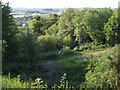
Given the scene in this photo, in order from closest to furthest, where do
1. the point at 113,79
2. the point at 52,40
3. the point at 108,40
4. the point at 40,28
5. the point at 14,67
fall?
the point at 113,79 → the point at 14,67 → the point at 52,40 → the point at 108,40 → the point at 40,28

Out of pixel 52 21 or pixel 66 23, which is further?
pixel 52 21

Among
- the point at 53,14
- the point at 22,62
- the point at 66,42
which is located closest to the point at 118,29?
the point at 66,42

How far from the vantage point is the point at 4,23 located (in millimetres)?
9875

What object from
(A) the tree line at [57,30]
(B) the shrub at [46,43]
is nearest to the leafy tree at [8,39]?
(A) the tree line at [57,30]

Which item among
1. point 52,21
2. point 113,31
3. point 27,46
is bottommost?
point 27,46

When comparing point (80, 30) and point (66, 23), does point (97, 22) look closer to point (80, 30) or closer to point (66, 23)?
point (80, 30)

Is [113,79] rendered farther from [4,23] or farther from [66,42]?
[66,42]

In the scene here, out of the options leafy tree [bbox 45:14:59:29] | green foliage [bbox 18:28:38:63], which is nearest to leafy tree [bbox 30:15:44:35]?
leafy tree [bbox 45:14:59:29]

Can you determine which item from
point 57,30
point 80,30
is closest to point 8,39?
point 80,30

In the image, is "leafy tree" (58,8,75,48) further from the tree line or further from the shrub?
the shrub

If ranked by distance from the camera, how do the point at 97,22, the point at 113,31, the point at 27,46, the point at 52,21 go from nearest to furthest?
the point at 27,46
the point at 113,31
the point at 97,22
the point at 52,21

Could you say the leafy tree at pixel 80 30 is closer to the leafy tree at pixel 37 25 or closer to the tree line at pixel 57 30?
the tree line at pixel 57 30

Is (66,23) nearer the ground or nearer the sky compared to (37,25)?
nearer the ground

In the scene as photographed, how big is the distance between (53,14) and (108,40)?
15.3 metres
